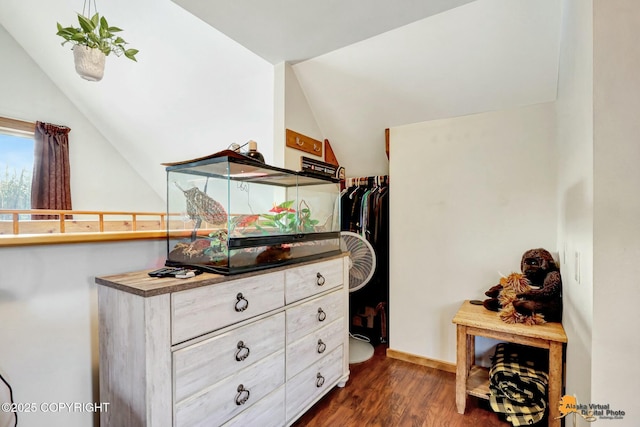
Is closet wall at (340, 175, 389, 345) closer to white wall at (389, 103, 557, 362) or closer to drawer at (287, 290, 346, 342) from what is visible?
white wall at (389, 103, 557, 362)

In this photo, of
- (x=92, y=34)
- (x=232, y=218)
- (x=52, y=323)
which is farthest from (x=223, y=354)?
(x=92, y=34)

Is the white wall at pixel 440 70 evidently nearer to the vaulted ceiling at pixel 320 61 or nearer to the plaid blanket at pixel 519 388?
the vaulted ceiling at pixel 320 61

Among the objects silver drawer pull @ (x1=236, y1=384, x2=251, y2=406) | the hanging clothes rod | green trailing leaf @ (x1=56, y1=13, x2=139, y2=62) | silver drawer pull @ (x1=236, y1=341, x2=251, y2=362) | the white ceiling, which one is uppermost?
the white ceiling

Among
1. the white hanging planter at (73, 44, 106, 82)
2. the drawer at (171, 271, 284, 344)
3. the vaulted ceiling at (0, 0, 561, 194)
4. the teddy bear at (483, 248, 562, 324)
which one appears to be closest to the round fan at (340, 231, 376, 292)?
the vaulted ceiling at (0, 0, 561, 194)

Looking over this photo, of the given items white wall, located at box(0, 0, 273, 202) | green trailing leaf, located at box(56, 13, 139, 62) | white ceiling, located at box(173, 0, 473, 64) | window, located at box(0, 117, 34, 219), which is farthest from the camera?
window, located at box(0, 117, 34, 219)

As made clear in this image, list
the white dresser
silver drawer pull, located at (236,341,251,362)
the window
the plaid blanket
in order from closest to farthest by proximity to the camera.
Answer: the white dresser
silver drawer pull, located at (236,341,251,362)
the plaid blanket
the window

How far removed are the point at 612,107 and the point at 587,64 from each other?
0.19 m

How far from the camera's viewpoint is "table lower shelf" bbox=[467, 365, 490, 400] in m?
1.70

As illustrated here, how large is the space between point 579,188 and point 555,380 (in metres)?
1.02

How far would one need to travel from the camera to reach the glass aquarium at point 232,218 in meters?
1.26

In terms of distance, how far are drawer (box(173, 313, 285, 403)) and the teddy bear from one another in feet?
4.36

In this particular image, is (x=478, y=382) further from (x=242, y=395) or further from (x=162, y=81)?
(x=162, y=81)

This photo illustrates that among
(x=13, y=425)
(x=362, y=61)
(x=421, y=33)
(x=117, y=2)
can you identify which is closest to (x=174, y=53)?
(x=117, y=2)

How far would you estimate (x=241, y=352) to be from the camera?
48.0 inches
